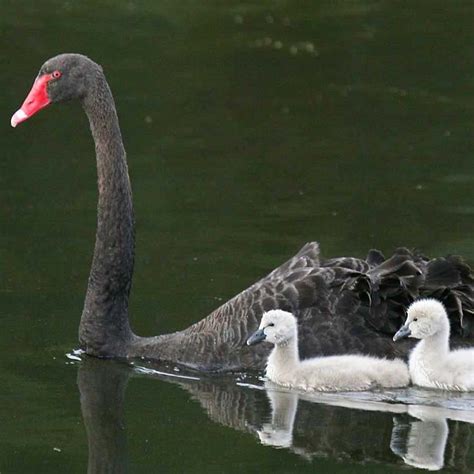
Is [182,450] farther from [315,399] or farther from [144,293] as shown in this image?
[144,293]

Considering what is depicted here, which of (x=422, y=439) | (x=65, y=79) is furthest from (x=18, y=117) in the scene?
(x=422, y=439)

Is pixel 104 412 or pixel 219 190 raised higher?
pixel 219 190

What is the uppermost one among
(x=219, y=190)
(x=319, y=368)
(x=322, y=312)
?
(x=219, y=190)

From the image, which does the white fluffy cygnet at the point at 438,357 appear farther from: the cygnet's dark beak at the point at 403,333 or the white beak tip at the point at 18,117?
the white beak tip at the point at 18,117

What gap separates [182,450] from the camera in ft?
21.6

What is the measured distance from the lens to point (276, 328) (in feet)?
23.5

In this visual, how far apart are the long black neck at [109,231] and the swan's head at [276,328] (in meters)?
1.01

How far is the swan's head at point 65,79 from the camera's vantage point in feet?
26.2

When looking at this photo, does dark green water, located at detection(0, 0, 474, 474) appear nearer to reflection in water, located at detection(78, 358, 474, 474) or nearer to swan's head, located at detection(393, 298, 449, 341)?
reflection in water, located at detection(78, 358, 474, 474)

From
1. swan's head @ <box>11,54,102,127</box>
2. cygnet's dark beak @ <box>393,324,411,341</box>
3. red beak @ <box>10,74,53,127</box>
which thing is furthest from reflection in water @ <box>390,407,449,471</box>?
red beak @ <box>10,74,53,127</box>

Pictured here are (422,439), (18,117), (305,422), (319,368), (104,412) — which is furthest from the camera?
(18,117)

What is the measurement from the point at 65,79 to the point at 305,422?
227 centimetres

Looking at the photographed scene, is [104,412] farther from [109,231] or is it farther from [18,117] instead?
[18,117]

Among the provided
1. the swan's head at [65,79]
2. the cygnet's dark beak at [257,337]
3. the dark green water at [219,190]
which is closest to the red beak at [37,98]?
the swan's head at [65,79]
